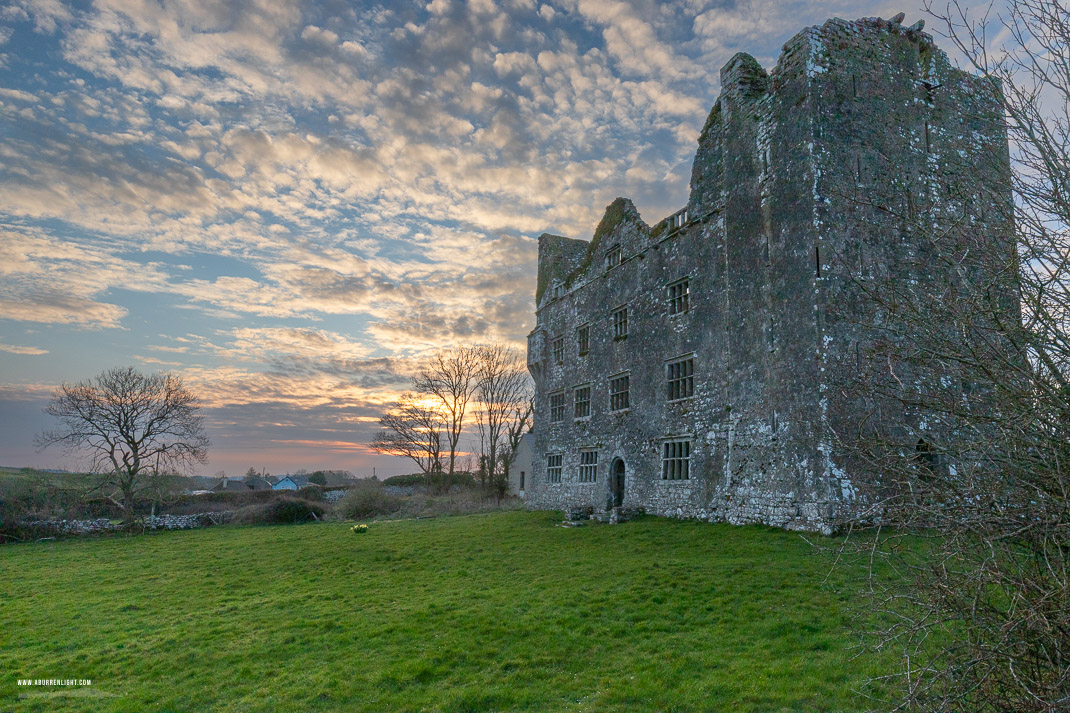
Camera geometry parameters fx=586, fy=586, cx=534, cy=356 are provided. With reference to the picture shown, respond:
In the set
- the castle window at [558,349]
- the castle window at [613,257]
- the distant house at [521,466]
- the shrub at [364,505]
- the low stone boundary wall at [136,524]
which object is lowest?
A: the low stone boundary wall at [136,524]

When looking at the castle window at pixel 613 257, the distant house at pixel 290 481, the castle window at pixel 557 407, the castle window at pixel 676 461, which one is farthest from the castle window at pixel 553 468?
the distant house at pixel 290 481

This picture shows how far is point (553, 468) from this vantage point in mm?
32375

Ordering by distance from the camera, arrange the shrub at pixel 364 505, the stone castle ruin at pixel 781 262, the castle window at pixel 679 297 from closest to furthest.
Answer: the stone castle ruin at pixel 781 262 → the castle window at pixel 679 297 → the shrub at pixel 364 505

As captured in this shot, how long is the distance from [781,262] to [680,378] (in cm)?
646

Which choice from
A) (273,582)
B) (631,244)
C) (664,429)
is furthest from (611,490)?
(273,582)

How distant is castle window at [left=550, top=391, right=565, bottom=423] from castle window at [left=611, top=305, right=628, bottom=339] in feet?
19.6

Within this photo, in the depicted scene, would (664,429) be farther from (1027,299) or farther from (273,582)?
(1027,299)

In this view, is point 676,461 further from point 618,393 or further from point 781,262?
point 781,262

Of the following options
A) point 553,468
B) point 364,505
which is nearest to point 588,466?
point 553,468

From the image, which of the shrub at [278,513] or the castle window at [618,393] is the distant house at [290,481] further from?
the castle window at [618,393]

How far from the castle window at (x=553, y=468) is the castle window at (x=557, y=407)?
1.96 meters

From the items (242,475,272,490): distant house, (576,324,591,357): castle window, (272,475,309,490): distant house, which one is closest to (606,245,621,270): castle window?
(576,324,591,357): castle window

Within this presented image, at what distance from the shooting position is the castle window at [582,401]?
1170 inches

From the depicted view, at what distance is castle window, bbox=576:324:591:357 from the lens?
3026 centimetres
